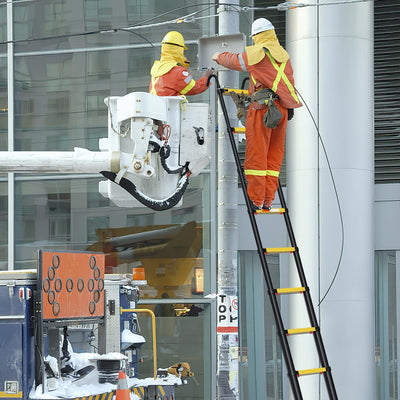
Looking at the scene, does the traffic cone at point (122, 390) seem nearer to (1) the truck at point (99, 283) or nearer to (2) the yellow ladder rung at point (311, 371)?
(1) the truck at point (99, 283)

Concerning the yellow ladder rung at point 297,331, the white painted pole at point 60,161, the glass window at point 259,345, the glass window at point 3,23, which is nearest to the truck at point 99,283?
the white painted pole at point 60,161

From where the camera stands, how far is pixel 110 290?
38.4 feet

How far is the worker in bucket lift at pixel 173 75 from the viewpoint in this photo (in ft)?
27.7

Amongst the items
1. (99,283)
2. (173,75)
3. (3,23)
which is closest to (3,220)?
(3,23)

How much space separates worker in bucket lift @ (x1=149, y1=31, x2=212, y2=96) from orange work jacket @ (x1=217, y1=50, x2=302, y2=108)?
0.34 m

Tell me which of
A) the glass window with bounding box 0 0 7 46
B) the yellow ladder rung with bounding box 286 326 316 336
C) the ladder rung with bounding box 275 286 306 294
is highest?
the glass window with bounding box 0 0 7 46

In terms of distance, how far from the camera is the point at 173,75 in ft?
27.8

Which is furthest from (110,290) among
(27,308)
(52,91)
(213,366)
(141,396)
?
(52,91)

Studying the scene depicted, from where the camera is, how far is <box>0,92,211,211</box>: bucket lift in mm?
7145

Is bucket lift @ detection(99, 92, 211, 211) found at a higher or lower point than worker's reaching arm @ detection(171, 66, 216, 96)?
lower

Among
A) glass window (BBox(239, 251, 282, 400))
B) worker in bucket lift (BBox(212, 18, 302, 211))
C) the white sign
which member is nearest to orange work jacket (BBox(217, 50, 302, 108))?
worker in bucket lift (BBox(212, 18, 302, 211))

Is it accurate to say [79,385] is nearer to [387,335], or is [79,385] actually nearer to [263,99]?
[263,99]

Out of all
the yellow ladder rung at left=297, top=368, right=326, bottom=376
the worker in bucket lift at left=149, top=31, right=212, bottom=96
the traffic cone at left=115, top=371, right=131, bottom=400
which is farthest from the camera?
the traffic cone at left=115, top=371, right=131, bottom=400

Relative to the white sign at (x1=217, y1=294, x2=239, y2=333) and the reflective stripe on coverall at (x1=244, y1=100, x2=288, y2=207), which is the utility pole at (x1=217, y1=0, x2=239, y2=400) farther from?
the reflective stripe on coverall at (x1=244, y1=100, x2=288, y2=207)
